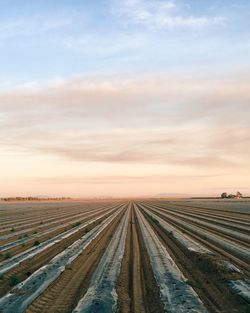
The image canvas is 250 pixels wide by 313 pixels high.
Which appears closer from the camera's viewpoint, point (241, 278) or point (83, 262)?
point (241, 278)

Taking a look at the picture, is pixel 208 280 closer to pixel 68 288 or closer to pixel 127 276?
pixel 127 276

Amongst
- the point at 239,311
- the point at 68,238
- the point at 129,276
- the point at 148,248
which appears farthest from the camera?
the point at 68,238

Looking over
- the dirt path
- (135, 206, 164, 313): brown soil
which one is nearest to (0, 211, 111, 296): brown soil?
the dirt path

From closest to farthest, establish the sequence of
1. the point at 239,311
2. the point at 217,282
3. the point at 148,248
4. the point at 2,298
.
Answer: the point at 239,311 → the point at 2,298 → the point at 217,282 → the point at 148,248

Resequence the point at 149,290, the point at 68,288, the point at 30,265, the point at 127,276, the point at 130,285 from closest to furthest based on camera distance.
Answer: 1. the point at 149,290
2. the point at 68,288
3. the point at 130,285
4. the point at 127,276
5. the point at 30,265

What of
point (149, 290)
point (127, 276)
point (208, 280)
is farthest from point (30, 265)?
point (208, 280)

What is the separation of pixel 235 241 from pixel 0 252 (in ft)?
35.3

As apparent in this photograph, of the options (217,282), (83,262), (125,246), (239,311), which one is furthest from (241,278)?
(125,246)

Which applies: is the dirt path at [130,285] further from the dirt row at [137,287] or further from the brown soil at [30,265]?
the brown soil at [30,265]

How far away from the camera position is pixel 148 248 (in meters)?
17.9

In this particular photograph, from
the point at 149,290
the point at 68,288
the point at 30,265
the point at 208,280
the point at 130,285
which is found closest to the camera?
the point at 149,290

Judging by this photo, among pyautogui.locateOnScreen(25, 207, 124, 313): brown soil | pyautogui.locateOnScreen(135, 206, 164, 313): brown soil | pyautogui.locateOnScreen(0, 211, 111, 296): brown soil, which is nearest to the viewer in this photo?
pyautogui.locateOnScreen(135, 206, 164, 313): brown soil

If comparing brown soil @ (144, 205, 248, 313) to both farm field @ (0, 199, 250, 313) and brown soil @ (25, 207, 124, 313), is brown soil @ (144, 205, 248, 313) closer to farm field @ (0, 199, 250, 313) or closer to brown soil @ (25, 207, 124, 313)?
farm field @ (0, 199, 250, 313)

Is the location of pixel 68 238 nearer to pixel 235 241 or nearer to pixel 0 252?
pixel 0 252
